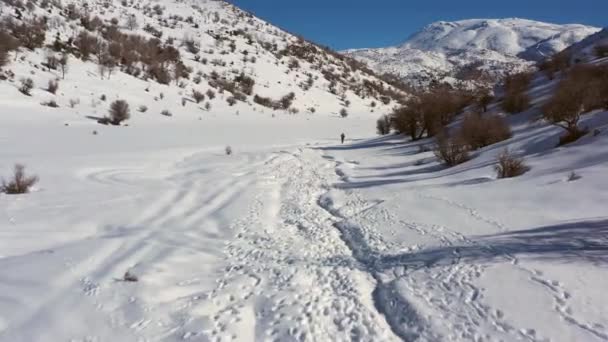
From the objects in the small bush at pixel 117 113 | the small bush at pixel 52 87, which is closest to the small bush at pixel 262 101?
the small bush at pixel 117 113

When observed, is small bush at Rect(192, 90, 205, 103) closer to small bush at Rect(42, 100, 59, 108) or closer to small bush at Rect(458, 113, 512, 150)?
small bush at Rect(42, 100, 59, 108)

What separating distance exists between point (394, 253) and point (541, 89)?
691 inches

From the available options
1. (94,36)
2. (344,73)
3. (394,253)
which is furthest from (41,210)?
(344,73)

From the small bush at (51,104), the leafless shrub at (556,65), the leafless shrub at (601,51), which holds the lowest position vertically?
the small bush at (51,104)

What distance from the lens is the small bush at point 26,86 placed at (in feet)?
68.4

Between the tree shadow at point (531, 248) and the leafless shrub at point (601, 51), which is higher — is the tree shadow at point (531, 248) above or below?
below

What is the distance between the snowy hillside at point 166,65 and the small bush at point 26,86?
0.24 m

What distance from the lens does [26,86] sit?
2108cm

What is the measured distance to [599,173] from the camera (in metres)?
8.25

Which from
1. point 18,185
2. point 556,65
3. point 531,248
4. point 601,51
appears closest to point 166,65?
point 18,185

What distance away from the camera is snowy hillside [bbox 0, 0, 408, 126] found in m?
24.3

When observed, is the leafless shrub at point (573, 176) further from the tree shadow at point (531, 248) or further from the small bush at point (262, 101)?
the small bush at point (262, 101)

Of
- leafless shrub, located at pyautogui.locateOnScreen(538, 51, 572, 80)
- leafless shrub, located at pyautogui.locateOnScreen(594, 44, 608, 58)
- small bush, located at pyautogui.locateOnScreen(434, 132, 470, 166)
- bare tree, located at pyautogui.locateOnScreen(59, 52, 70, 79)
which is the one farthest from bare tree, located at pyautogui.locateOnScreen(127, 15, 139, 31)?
leafless shrub, located at pyautogui.locateOnScreen(594, 44, 608, 58)

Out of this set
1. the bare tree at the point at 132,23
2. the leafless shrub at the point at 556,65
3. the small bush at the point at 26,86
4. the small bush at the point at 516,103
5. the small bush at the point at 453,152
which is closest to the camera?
the small bush at the point at 453,152
